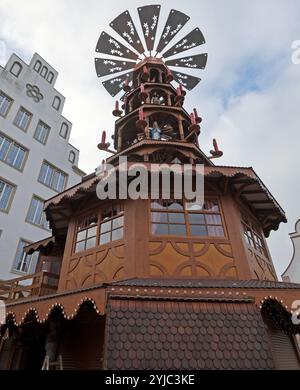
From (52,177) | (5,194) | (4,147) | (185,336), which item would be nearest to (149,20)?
(4,147)

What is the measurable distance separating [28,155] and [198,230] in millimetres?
16987

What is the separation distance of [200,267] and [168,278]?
104 cm

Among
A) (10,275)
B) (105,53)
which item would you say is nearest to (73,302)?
(10,275)

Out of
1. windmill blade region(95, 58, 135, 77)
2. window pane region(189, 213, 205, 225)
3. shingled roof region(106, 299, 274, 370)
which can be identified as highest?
windmill blade region(95, 58, 135, 77)

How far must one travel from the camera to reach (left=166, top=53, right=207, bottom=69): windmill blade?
51.3 ft

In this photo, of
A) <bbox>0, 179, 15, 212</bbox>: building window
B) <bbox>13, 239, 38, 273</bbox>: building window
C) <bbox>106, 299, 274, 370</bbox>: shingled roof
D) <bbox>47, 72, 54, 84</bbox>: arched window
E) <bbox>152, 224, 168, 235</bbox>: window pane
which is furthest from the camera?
<bbox>47, 72, 54, 84</bbox>: arched window

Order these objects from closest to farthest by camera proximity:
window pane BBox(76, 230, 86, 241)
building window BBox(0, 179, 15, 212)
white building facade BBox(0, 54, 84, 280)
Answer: window pane BBox(76, 230, 86, 241) → white building facade BBox(0, 54, 84, 280) → building window BBox(0, 179, 15, 212)

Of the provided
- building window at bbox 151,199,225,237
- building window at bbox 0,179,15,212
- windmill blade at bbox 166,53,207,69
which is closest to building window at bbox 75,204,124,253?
building window at bbox 151,199,225,237

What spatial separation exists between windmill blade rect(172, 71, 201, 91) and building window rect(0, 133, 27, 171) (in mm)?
12709

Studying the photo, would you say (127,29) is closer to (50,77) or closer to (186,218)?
(186,218)

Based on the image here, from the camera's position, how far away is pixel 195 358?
5.21 metres

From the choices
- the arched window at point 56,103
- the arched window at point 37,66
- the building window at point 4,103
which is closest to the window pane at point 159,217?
the building window at point 4,103

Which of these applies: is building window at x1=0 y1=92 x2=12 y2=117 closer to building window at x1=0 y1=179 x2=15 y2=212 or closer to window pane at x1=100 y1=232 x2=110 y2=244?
building window at x1=0 y1=179 x2=15 y2=212

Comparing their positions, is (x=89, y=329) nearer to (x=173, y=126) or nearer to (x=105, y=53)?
(x=173, y=126)
